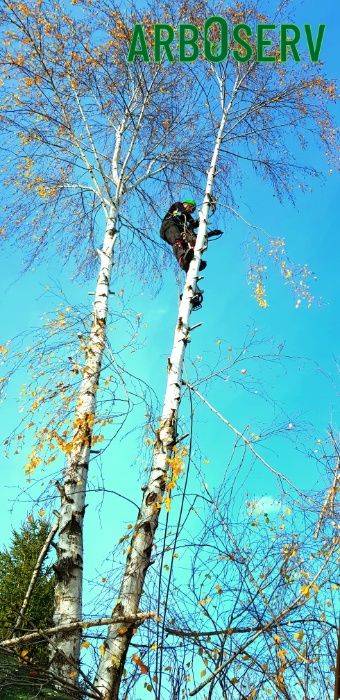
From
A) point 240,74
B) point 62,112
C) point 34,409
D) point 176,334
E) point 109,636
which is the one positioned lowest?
point 109,636

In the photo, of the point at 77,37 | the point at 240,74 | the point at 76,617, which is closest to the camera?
the point at 76,617

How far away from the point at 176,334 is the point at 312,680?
8.92 ft

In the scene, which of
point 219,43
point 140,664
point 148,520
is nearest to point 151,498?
point 148,520

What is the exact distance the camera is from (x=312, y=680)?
3.53 meters

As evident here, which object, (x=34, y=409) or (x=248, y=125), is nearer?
(x=34, y=409)

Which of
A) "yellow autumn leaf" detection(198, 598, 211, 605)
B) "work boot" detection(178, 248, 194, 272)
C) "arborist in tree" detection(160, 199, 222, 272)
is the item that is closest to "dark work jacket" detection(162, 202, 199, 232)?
"arborist in tree" detection(160, 199, 222, 272)

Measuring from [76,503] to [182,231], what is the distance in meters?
3.60

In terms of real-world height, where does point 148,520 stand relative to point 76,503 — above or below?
below

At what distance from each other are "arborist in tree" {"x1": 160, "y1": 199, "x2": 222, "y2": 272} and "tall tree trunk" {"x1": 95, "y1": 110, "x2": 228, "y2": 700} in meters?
0.89

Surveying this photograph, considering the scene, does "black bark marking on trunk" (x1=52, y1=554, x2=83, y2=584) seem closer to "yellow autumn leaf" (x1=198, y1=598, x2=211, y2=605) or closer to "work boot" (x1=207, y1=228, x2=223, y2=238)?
"yellow autumn leaf" (x1=198, y1=598, x2=211, y2=605)

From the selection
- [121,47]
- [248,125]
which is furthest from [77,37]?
[248,125]

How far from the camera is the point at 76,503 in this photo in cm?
450

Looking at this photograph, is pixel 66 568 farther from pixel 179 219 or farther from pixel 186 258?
pixel 179 219

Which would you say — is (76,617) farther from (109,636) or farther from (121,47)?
(121,47)
